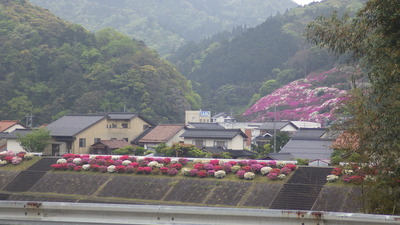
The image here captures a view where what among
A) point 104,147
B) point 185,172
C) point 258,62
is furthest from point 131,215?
point 258,62

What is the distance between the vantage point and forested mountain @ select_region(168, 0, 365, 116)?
118m

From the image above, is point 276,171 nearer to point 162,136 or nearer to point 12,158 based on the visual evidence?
point 12,158

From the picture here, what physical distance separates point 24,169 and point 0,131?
24.2m

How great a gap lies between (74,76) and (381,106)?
78.0 m

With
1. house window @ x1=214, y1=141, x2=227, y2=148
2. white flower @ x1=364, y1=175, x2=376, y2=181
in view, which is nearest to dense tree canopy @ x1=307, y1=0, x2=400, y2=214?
white flower @ x1=364, y1=175, x2=376, y2=181

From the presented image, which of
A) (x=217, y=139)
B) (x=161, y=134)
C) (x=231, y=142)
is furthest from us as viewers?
(x=161, y=134)

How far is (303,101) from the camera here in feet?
319

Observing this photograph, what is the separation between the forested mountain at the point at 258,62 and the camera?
11812cm

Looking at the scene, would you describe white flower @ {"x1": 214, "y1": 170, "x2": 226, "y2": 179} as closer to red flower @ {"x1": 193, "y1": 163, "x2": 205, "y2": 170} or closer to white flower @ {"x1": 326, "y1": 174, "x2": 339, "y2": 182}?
red flower @ {"x1": 193, "y1": 163, "x2": 205, "y2": 170}

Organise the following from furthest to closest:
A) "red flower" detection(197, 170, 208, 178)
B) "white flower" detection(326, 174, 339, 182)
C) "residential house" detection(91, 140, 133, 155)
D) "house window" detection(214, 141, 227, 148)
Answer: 1. "house window" detection(214, 141, 227, 148)
2. "residential house" detection(91, 140, 133, 155)
3. "red flower" detection(197, 170, 208, 178)
4. "white flower" detection(326, 174, 339, 182)

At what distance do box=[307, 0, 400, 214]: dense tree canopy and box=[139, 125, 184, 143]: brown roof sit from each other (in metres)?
37.3

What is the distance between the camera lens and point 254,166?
32.8 metres

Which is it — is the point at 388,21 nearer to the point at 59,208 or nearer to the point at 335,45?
the point at 335,45

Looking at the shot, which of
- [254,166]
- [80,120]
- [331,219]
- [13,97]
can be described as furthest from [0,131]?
[331,219]
